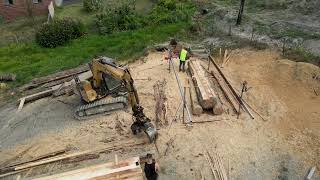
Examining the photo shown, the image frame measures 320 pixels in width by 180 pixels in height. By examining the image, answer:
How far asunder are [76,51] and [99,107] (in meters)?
8.47

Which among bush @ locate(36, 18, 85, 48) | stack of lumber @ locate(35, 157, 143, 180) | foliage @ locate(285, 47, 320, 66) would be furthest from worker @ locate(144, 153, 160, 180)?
bush @ locate(36, 18, 85, 48)

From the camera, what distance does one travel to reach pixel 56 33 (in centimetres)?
2562

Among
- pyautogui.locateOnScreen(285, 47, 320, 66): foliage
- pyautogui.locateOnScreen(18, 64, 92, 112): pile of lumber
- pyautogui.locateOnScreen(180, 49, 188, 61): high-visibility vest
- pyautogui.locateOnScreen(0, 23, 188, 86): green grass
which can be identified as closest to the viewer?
pyautogui.locateOnScreen(18, 64, 92, 112): pile of lumber

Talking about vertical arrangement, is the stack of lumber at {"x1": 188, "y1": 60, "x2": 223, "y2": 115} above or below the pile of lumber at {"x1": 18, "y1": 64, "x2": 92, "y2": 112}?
above

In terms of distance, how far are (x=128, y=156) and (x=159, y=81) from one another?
5.51 metres

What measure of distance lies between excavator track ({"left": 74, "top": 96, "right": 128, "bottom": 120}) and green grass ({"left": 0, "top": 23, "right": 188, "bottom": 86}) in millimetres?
5787

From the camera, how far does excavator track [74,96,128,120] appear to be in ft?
54.6

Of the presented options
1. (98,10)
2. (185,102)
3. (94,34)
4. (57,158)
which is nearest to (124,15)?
(94,34)

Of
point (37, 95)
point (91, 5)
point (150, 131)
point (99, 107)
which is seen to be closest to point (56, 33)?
point (91, 5)

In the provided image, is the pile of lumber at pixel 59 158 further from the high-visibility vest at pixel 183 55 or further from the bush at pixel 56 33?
the bush at pixel 56 33

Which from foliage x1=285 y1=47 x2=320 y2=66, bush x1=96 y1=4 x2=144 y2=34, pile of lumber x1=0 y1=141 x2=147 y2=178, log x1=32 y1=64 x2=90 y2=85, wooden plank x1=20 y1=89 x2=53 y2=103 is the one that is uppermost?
bush x1=96 y1=4 x2=144 y2=34

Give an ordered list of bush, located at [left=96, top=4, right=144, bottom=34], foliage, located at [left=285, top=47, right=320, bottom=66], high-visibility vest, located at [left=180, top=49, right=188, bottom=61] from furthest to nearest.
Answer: bush, located at [left=96, top=4, right=144, bottom=34], foliage, located at [left=285, top=47, right=320, bottom=66], high-visibility vest, located at [left=180, top=49, right=188, bottom=61]

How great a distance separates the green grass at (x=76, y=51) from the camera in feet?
73.6

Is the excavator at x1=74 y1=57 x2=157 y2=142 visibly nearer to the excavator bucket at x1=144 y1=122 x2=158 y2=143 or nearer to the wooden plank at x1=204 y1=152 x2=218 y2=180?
the excavator bucket at x1=144 y1=122 x2=158 y2=143
